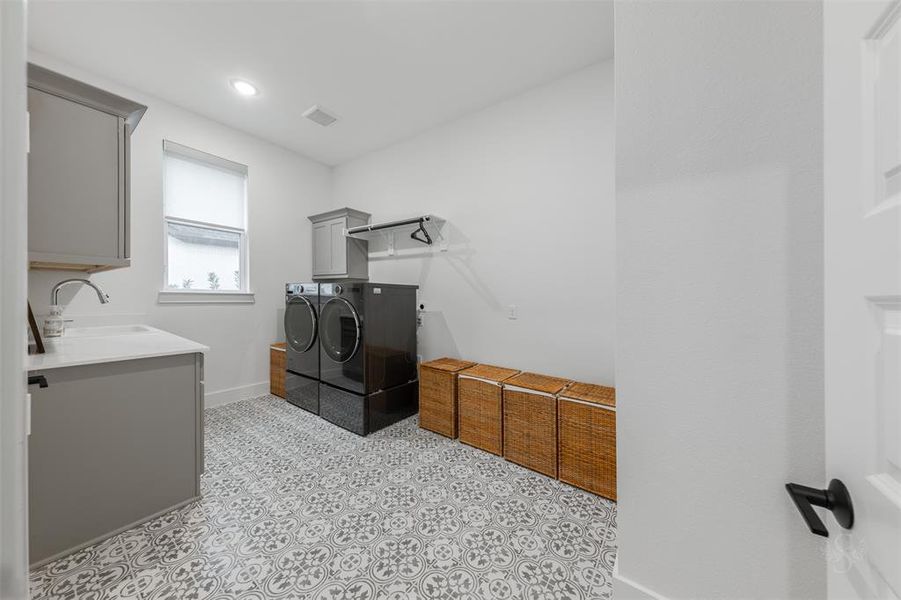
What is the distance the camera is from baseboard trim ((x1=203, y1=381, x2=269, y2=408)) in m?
3.19

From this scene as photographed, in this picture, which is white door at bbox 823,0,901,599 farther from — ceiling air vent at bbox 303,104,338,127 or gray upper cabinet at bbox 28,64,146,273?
ceiling air vent at bbox 303,104,338,127

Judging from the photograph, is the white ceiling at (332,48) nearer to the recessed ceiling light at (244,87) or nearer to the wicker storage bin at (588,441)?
the recessed ceiling light at (244,87)

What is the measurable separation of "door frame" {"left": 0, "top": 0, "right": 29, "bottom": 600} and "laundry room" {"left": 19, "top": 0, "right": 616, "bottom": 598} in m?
1.14

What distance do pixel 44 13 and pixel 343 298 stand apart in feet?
8.23

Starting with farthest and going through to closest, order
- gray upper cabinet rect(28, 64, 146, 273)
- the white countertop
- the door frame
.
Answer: gray upper cabinet rect(28, 64, 146, 273) → the white countertop → the door frame

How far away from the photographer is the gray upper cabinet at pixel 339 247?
3.66 meters

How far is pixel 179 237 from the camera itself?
309 cm

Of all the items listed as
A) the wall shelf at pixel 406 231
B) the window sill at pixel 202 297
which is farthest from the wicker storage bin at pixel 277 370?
the wall shelf at pixel 406 231

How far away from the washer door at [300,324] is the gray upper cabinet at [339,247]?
0.65 meters

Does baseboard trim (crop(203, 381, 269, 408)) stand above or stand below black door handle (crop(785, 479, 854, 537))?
below

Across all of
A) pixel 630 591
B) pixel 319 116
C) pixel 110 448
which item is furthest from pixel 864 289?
pixel 319 116

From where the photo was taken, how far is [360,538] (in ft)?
5.00

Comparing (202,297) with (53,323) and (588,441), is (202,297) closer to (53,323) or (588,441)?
(53,323)

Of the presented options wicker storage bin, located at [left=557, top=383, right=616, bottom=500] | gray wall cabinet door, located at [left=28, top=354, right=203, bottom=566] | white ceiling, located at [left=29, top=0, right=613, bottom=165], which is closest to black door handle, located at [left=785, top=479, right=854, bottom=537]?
wicker storage bin, located at [left=557, top=383, right=616, bottom=500]
